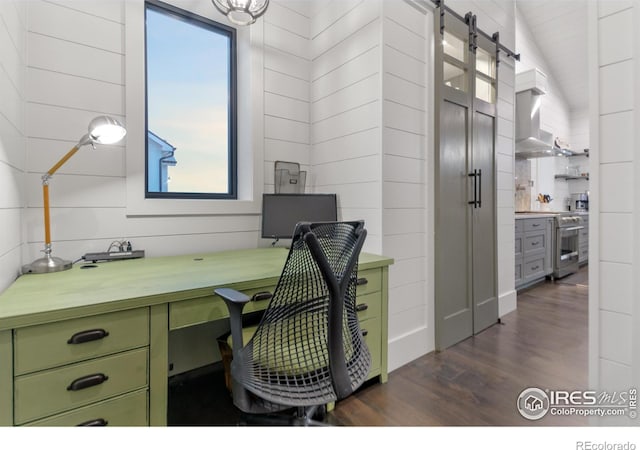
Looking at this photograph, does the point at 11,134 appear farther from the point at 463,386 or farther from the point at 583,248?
the point at 583,248

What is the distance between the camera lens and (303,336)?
1.14m

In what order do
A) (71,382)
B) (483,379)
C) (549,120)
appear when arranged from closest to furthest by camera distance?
(71,382)
(483,379)
(549,120)

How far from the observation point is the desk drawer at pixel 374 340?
1.87 meters

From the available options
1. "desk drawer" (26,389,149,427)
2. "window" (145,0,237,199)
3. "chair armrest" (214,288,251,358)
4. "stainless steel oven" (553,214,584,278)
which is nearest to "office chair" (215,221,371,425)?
"chair armrest" (214,288,251,358)

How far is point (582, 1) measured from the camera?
4242 millimetres

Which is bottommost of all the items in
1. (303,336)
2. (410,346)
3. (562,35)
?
(410,346)

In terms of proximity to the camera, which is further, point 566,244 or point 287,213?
point 566,244

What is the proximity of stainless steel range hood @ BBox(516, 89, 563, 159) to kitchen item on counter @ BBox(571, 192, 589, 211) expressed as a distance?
6.92 feet

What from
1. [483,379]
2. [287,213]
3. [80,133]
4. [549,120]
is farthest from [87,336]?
[549,120]

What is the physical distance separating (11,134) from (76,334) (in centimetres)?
96

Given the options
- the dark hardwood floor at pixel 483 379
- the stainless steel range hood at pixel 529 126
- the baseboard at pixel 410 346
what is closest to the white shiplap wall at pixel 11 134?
the dark hardwood floor at pixel 483 379

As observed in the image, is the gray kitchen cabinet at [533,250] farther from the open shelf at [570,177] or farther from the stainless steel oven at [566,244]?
the open shelf at [570,177]

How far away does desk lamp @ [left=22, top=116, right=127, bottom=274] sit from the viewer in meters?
1.44

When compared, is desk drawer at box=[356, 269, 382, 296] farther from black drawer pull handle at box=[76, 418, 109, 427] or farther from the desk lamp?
the desk lamp
